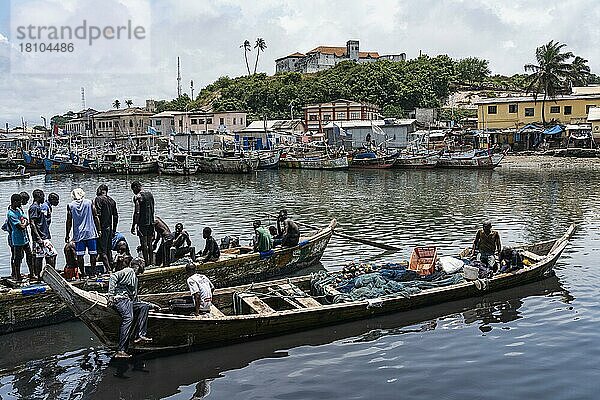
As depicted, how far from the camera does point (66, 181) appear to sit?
5019cm

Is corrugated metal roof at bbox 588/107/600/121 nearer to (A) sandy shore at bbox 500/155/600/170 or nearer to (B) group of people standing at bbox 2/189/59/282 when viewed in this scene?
(A) sandy shore at bbox 500/155/600/170

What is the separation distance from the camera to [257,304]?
1127 cm

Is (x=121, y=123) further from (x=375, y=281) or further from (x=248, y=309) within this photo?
(x=248, y=309)

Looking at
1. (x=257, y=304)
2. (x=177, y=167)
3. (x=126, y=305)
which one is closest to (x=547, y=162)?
(x=177, y=167)

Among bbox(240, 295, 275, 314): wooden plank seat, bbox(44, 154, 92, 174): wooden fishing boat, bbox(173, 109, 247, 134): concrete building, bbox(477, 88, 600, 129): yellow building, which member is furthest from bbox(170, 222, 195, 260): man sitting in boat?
bbox(173, 109, 247, 134): concrete building

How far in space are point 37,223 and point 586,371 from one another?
10265 millimetres

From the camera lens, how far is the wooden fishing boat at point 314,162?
177 ft

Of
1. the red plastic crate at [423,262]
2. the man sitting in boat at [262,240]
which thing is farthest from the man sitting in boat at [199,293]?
the red plastic crate at [423,262]

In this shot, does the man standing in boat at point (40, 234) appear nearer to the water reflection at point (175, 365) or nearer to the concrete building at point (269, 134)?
the water reflection at point (175, 365)

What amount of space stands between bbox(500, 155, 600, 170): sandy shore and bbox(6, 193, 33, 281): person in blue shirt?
150 ft

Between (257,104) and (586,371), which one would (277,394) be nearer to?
(586,371)

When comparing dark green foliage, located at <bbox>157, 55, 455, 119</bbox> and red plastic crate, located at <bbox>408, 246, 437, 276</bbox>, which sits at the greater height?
dark green foliage, located at <bbox>157, 55, 455, 119</bbox>

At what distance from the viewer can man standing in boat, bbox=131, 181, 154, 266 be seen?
13.0 meters

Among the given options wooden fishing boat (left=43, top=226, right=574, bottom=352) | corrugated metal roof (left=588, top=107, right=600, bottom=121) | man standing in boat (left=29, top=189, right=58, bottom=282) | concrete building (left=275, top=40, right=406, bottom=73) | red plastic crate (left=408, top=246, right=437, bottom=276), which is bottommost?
wooden fishing boat (left=43, top=226, right=574, bottom=352)
